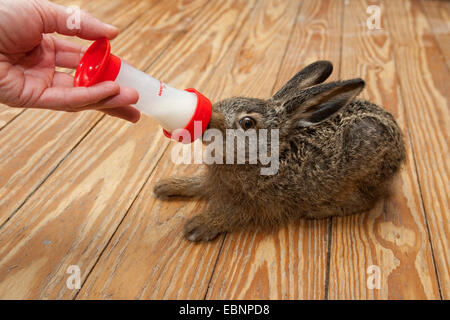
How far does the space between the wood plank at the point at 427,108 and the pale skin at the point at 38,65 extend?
1359 millimetres

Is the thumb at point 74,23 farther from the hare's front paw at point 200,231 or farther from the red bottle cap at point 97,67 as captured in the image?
the hare's front paw at point 200,231

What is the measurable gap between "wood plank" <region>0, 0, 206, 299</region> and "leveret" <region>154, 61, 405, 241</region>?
0.41 metres

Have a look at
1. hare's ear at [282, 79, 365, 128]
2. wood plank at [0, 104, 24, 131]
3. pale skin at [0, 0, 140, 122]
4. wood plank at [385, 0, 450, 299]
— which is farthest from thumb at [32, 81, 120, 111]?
wood plank at [385, 0, 450, 299]

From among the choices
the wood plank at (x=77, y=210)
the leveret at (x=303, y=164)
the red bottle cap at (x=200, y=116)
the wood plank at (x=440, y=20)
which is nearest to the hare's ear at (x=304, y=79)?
the leveret at (x=303, y=164)

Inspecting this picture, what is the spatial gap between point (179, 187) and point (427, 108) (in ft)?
5.27

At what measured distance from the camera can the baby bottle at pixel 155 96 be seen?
5.11ft

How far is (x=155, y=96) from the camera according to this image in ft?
5.43

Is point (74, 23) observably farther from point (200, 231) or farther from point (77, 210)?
point (200, 231)

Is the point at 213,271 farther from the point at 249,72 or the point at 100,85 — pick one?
the point at 249,72

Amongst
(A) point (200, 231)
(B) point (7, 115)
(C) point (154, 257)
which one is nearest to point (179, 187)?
(A) point (200, 231)

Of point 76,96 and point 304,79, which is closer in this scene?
point 76,96

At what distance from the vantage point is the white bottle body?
1611mm

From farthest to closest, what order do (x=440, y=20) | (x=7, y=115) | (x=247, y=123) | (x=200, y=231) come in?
1. (x=440, y=20)
2. (x=7, y=115)
3. (x=200, y=231)
4. (x=247, y=123)

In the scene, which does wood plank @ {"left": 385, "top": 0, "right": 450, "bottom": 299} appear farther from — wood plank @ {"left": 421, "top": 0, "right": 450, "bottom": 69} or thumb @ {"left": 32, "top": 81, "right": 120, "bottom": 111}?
thumb @ {"left": 32, "top": 81, "right": 120, "bottom": 111}
